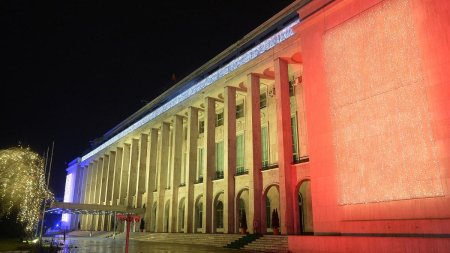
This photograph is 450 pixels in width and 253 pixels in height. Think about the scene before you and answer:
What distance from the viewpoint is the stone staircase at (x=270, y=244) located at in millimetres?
19894

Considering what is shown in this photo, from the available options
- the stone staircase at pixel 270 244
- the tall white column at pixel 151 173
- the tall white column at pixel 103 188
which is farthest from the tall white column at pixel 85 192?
the stone staircase at pixel 270 244

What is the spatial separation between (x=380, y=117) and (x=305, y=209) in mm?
10633

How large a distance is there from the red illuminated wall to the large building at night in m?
0.05

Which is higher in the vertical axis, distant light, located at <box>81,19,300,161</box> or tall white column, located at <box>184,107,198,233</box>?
distant light, located at <box>81,19,300,161</box>

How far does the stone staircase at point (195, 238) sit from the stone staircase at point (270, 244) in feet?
7.39

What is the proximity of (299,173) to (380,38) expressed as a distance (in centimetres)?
952

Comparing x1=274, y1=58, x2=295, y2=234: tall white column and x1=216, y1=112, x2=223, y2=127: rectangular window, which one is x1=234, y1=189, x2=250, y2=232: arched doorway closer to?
x1=274, y1=58, x2=295, y2=234: tall white column

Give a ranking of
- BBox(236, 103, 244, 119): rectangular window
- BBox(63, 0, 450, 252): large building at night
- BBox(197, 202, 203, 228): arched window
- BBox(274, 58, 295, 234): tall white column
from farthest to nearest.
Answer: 1. BBox(197, 202, 203, 228): arched window
2. BBox(236, 103, 244, 119): rectangular window
3. BBox(274, 58, 295, 234): tall white column
4. BBox(63, 0, 450, 252): large building at night

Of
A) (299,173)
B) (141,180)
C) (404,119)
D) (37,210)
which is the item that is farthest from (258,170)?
(141,180)

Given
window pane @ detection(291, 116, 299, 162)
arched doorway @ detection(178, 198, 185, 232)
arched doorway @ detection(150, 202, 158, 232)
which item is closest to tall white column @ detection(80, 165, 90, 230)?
arched doorway @ detection(150, 202, 158, 232)

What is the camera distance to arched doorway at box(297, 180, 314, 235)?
24714mm

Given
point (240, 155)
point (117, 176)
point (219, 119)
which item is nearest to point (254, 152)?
point (240, 155)

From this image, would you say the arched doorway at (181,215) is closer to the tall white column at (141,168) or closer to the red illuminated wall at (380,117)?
the tall white column at (141,168)

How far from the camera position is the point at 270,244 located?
2078cm
